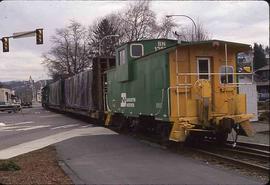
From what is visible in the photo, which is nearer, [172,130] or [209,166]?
[209,166]

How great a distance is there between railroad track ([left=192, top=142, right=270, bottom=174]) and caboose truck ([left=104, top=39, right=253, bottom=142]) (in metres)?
0.47

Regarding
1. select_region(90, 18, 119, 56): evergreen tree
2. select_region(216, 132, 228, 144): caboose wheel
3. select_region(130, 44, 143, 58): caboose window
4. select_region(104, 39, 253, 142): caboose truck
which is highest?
select_region(90, 18, 119, 56): evergreen tree

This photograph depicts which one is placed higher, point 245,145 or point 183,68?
point 183,68

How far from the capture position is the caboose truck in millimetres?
12281

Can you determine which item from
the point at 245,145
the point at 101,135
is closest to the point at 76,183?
the point at 245,145

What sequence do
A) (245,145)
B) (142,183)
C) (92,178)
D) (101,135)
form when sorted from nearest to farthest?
1. (142,183)
2. (92,178)
3. (245,145)
4. (101,135)

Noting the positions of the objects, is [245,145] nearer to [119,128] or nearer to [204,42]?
[204,42]

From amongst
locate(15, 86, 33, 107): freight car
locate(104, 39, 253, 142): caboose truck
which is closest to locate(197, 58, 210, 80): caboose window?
locate(104, 39, 253, 142): caboose truck

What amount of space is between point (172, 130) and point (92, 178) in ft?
12.9

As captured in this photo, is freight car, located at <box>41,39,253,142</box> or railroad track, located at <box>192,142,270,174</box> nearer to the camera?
railroad track, located at <box>192,142,270,174</box>

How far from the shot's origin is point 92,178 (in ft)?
29.4

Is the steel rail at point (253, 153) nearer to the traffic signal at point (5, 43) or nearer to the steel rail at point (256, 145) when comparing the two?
the steel rail at point (256, 145)

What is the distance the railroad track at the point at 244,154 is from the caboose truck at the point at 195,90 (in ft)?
1.54

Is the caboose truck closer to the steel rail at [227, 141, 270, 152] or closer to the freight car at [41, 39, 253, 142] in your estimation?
the freight car at [41, 39, 253, 142]
